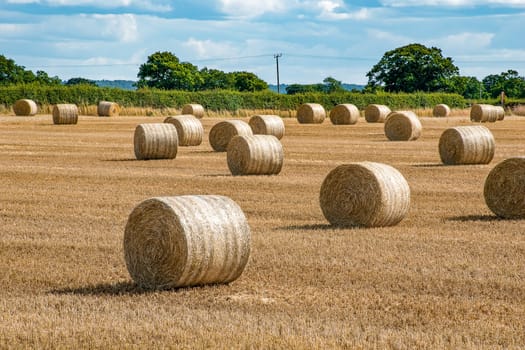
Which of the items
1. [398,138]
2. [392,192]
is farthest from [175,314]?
[398,138]

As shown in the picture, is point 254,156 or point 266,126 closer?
point 254,156

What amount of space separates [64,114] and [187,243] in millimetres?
40291

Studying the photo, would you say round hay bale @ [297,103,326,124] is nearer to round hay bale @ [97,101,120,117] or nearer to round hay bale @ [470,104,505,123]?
round hay bale @ [470,104,505,123]

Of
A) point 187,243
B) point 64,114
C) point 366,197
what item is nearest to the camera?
point 187,243

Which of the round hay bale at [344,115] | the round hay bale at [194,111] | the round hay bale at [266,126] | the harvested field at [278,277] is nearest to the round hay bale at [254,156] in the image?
the harvested field at [278,277]

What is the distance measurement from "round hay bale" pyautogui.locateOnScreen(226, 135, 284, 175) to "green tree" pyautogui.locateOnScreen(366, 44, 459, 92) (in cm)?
9135

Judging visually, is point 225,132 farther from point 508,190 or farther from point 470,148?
point 508,190

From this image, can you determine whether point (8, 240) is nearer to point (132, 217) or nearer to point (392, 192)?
point (132, 217)

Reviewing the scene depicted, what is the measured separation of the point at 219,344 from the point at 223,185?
41.3ft

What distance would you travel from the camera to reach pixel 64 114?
49.2m

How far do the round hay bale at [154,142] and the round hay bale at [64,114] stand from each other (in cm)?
2206

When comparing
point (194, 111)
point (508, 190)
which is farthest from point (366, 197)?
point (194, 111)

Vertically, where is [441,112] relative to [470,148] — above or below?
below

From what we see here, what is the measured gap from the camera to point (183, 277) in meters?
10.2
